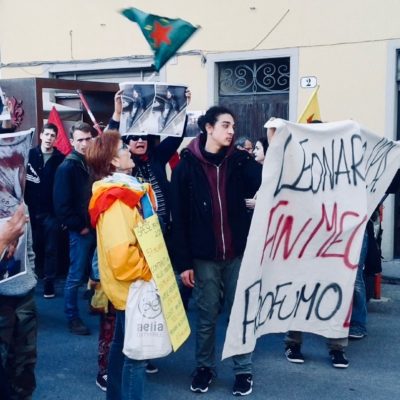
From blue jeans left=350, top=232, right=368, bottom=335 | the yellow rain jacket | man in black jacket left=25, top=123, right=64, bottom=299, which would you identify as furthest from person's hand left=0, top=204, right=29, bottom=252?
man in black jacket left=25, top=123, right=64, bottom=299

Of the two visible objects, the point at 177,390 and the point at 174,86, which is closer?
the point at 177,390

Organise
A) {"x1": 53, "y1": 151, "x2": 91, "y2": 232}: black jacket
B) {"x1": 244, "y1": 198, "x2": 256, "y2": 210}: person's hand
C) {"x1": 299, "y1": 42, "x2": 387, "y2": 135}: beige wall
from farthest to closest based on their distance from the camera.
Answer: {"x1": 299, "y1": 42, "x2": 387, "y2": 135}: beige wall, {"x1": 53, "y1": 151, "x2": 91, "y2": 232}: black jacket, {"x1": 244, "y1": 198, "x2": 256, "y2": 210}: person's hand

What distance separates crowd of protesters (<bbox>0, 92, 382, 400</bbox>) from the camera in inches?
136

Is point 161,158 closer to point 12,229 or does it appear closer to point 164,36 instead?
point 164,36

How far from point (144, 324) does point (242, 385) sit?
1.10 meters

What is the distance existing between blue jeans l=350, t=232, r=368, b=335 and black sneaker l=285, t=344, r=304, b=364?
680 millimetres

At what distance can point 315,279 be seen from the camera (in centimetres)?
435

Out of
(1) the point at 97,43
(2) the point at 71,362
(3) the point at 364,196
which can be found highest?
(1) the point at 97,43

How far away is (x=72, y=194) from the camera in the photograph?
5.40 meters

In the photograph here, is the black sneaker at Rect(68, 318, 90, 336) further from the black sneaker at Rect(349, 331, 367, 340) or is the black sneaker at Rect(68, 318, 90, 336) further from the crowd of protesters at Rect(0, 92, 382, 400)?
the black sneaker at Rect(349, 331, 367, 340)

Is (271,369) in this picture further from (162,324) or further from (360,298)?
(162,324)

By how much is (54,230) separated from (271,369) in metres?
2.91

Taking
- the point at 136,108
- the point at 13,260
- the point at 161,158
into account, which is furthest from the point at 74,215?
the point at 13,260

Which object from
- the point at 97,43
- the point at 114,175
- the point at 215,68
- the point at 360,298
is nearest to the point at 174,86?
the point at 114,175
